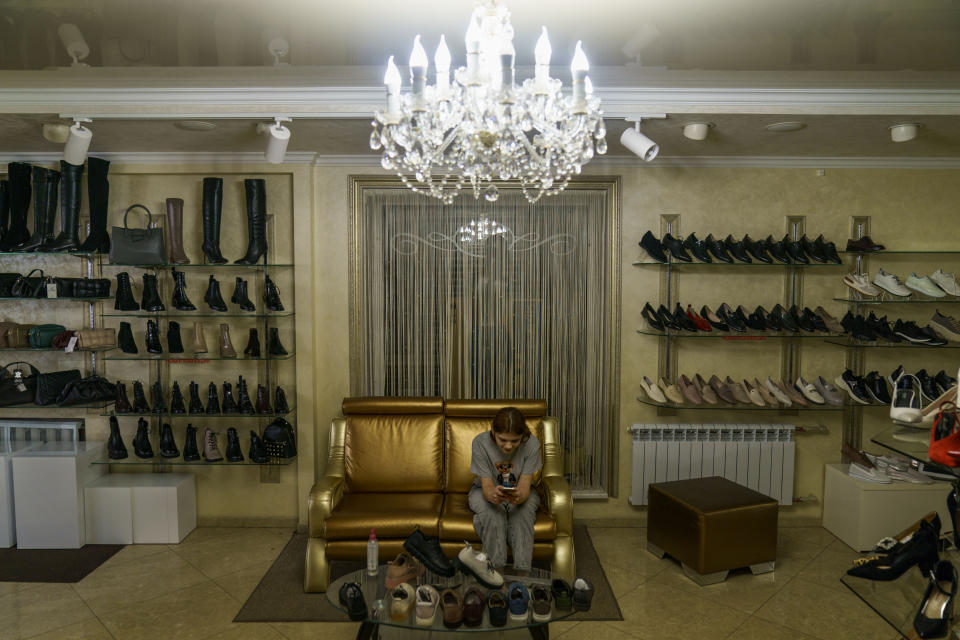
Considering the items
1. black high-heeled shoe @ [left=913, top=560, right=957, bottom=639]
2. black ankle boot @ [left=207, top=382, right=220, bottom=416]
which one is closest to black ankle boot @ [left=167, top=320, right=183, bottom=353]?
black ankle boot @ [left=207, top=382, right=220, bottom=416]

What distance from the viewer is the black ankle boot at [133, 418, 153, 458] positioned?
4223 millimetres

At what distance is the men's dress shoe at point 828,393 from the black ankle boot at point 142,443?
14.8ft

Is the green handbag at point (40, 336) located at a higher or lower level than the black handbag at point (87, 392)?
higher

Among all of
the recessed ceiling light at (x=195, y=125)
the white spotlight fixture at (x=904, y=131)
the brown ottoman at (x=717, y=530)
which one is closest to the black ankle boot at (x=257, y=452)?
the recessed ceiling light at (x=195, y=125)

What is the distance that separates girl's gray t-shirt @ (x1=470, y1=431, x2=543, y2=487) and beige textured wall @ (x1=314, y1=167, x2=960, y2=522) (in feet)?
3.59

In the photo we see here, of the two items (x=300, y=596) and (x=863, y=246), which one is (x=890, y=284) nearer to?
(x=863, y=246)

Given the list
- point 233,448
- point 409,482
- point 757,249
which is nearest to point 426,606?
point 409,482

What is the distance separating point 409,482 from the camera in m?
3.95

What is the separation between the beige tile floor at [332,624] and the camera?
10.2 ft

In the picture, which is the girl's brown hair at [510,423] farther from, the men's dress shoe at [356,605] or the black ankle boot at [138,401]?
the black ankle boot at [138,401]

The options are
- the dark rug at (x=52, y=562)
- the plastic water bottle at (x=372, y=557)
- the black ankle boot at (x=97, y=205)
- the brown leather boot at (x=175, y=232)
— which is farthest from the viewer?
the brown leather boot at (x=175, y=232)

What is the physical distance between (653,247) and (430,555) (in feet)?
8.16

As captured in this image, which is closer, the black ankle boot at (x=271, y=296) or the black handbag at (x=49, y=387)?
the black handbag at (x=49, y=387)

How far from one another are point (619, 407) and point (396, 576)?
A: 2.21 m
